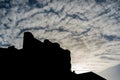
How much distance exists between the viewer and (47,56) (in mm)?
28250

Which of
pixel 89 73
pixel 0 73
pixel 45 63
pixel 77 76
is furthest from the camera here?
pixel 89 73

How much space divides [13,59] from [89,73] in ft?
68.9

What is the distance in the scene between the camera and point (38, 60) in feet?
88.1

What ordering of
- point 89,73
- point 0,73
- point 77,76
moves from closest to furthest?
1. point 0,73
2. point 77,76
3. point 89,73

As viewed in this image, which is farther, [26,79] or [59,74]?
[59,74]

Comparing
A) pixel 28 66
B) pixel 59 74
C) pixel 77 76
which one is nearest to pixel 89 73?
pixel 77 76

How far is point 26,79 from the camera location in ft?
82.8

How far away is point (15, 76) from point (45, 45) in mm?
Result: 5972

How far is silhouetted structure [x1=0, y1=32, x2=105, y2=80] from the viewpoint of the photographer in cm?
2511

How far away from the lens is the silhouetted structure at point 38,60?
82.4ft

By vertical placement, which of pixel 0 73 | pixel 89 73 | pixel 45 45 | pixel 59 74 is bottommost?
pixel 89 73

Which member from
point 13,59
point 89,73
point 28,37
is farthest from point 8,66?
point 89,73

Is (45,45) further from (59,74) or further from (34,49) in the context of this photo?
(59,74)

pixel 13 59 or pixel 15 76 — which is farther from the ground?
pixel 13 59
